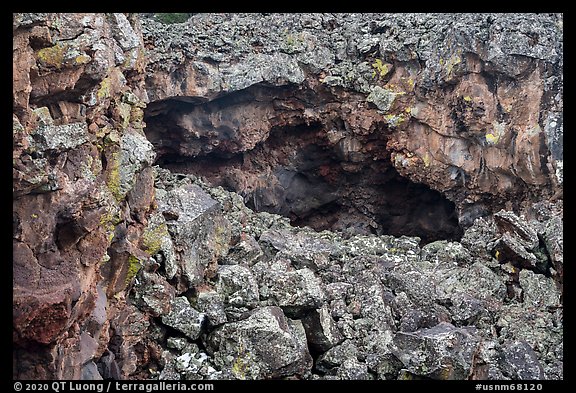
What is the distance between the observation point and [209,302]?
14727 millimetres

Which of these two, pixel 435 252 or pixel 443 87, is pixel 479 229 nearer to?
pixel 435 252

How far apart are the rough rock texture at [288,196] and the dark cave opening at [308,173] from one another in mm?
85

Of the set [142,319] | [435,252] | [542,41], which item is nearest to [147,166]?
[142,319]

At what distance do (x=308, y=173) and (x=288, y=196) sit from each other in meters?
1.46

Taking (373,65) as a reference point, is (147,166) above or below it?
below

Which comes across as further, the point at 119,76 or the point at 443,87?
the point at 443,87

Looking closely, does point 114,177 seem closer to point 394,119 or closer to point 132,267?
point 132,267

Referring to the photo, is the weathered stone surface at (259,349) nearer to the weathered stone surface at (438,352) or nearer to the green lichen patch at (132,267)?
the weathered stone surface at (438,352)

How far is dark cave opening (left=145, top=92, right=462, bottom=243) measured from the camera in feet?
82.2

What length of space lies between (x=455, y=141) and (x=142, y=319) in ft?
50.6

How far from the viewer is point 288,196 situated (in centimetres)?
2798

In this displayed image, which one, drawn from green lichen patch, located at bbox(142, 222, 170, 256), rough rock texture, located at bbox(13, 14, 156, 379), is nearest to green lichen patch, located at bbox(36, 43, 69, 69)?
rough rock texture, located at bbox(13, 14, 156, 379)
